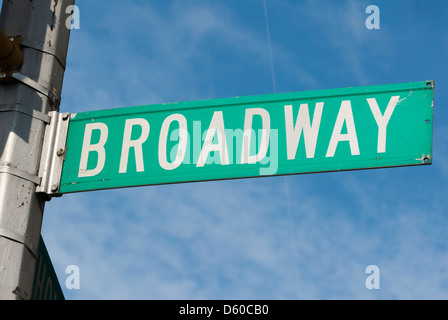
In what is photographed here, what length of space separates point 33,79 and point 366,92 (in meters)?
1.61

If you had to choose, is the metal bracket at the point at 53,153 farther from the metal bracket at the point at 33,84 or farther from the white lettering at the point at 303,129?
the white lettering at the point at 303,129

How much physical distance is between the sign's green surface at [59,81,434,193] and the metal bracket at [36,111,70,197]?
35 mm

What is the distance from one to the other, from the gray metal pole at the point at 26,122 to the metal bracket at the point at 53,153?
0.03 m

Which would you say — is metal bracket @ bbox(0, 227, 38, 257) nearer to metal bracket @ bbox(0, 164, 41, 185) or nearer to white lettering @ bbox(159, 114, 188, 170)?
metal bracket @ bbox(0, 164, 41, 185)

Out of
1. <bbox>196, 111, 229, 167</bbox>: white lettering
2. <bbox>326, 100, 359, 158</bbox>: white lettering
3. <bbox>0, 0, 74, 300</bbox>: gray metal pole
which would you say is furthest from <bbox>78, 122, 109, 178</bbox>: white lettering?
<bbox>326, 100, 359, 158</bbox>: white lettering

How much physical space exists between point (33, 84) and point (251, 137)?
3.59 ft

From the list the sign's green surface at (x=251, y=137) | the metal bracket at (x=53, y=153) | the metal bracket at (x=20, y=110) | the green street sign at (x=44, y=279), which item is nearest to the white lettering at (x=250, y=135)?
the sign's green surface at (x=251, y=137)

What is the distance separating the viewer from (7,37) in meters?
3.80

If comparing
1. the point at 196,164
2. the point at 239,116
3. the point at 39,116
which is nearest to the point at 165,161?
the point at 196,164

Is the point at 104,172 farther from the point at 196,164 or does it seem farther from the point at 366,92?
the point at 366,92

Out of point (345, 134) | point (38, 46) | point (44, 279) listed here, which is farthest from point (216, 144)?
point (44, 279)

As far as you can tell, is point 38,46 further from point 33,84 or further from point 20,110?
point 20,110

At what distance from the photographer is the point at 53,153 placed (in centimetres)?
386

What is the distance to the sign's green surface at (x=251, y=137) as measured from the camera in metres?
3.60
